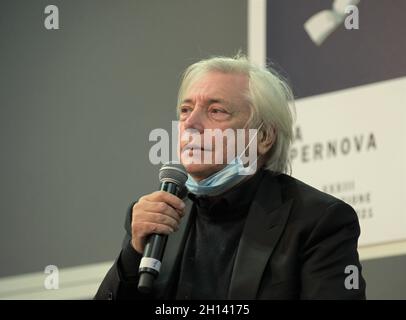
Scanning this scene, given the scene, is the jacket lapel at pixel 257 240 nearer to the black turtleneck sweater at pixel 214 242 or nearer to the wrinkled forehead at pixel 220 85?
the black turtleneck sweater at pixel 214 242

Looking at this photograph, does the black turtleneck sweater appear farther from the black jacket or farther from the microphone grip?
the microphone grip

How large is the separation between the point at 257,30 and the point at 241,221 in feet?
4.17

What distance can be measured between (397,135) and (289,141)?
494 mm

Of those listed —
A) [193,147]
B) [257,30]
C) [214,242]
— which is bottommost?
[214,242]

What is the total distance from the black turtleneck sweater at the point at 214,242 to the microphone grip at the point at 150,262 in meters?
0.30

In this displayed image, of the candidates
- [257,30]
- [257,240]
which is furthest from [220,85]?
[257,30]

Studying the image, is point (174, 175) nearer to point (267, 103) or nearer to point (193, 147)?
point (193, 147)

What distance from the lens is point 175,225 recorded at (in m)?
2.23

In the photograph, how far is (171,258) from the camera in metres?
2.57

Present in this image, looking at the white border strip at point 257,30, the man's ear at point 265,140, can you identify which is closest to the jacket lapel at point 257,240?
the man's ear at point 265,140

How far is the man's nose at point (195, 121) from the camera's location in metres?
2.57
